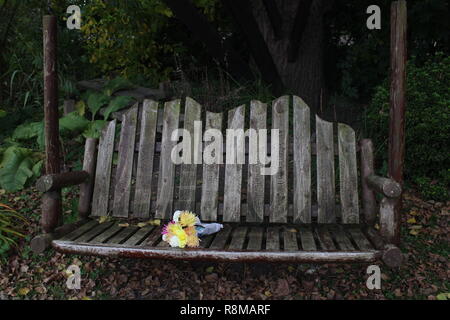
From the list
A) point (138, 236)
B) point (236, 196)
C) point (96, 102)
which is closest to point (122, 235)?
point (138, 236)

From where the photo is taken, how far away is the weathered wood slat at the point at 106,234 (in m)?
2.62

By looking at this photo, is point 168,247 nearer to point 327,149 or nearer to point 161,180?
point 161,180

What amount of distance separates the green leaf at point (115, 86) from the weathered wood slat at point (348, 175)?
2.68m

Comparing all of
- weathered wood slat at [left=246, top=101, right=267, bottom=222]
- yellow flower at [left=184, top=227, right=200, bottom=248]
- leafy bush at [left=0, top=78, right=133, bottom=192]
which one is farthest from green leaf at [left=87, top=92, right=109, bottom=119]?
yellow flower at [left=184, top=227, right=200, bottom=248]

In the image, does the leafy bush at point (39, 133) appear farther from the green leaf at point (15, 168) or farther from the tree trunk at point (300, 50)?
the tree trunk at point (300, 50)

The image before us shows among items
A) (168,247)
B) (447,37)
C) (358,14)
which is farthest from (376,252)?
(358,14)

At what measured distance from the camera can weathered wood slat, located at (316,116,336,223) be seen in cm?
286

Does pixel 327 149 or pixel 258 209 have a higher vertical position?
pixel 327 149

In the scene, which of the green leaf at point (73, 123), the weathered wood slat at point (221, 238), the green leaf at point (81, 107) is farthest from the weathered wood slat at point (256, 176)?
the green leaf at point (81, 107)

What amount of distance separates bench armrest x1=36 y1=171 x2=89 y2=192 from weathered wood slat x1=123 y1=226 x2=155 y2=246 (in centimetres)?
48

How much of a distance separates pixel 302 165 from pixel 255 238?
53 cm

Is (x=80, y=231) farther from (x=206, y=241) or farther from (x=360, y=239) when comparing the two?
(x=360, y=239)

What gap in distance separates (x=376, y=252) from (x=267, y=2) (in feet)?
9.22

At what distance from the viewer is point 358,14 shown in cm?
573
